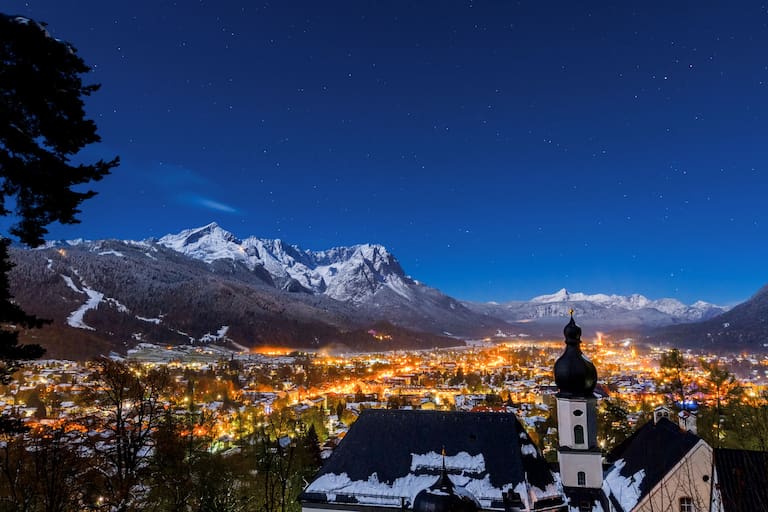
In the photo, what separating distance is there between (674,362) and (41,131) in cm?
5039

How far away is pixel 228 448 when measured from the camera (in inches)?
2179

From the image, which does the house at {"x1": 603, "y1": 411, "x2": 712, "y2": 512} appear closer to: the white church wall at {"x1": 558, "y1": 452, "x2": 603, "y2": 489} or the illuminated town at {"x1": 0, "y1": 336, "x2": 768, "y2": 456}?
the white church wall at {"x1": 558, "y1": 452, "x2": 603, "y2": 489}

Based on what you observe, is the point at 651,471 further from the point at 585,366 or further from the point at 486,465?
the point at 486,465

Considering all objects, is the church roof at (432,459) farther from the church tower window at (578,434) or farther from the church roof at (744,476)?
the church roof at (744,476)

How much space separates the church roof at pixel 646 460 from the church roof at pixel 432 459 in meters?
4.40

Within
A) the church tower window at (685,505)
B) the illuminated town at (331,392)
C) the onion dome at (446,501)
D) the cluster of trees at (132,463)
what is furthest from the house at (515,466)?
the illuminated town at (331,392)

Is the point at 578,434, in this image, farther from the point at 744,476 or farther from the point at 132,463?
the point at 132,463

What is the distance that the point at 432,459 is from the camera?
2234cm

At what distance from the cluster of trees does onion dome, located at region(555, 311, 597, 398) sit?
47.9ft

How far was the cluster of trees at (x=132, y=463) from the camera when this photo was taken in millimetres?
9586

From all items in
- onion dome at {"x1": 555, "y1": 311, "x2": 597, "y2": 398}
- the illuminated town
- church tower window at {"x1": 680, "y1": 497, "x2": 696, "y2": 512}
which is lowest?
the illuminated town

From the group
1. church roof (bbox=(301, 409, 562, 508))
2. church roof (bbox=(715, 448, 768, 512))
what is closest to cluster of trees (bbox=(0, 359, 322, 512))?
church roof (bbox=(301, 409, 562, 508))

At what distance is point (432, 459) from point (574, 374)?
9271mm

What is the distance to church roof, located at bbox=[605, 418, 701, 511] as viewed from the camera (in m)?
23.1
